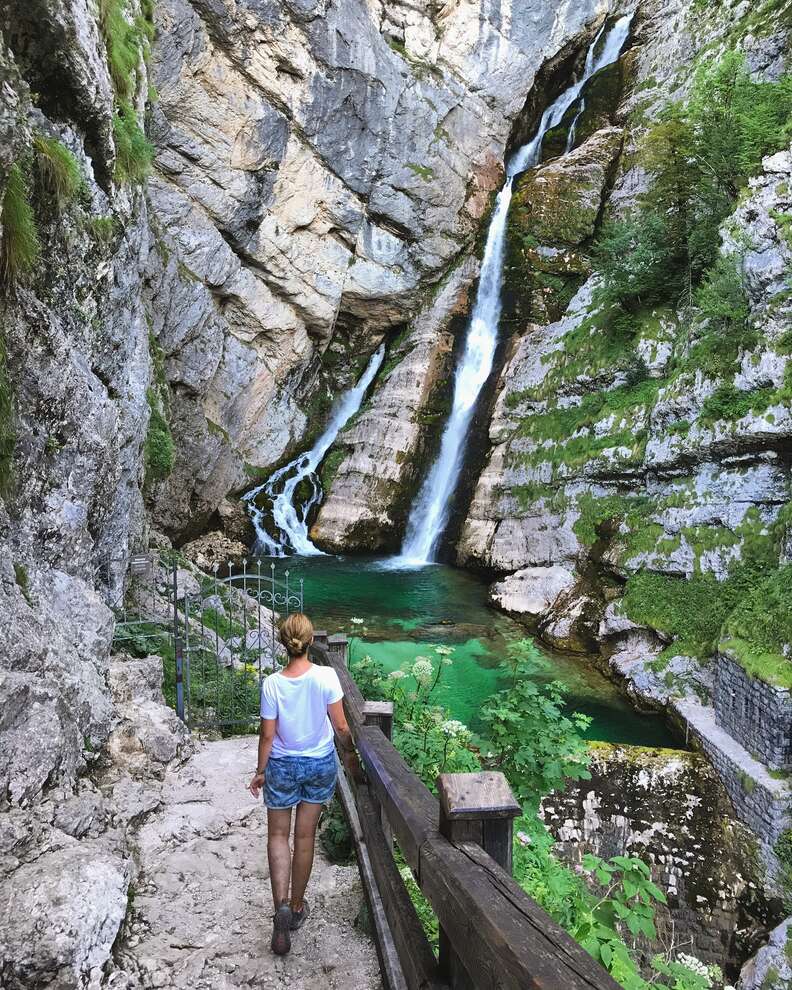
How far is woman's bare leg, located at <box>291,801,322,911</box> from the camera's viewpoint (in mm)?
3002

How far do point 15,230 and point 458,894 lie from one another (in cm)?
462

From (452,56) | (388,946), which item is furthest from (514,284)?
(388,946)

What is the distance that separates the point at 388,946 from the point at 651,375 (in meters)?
14.9

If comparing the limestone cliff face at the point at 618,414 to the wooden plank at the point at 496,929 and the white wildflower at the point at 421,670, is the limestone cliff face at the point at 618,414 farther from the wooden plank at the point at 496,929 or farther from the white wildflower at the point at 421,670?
the wooden plank at the point at 496,929

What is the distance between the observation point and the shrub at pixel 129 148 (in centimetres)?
739

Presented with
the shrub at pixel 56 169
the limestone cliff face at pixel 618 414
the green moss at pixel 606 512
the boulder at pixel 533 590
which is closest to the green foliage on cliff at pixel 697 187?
the limestone cliff face at pixel 618 414

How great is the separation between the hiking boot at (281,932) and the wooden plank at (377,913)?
414 mm

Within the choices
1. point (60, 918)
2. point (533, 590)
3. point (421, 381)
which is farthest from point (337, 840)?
point (421, 381)

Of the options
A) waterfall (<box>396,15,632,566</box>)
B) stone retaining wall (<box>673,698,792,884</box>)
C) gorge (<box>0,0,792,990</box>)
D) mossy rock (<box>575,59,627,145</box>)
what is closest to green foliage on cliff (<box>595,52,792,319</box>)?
gorge (<box>0,0,792,990</box>)

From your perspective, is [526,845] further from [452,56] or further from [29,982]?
[452,56]

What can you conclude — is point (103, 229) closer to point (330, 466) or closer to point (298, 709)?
point (298, 709)

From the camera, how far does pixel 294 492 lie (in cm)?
2100

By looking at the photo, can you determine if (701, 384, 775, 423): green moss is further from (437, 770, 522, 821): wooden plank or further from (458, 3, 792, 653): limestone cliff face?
(437, 770, 522, 821): wooden plank

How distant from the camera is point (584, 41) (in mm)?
25078
